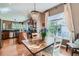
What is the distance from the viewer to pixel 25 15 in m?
2.19

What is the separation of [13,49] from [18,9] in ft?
1.86

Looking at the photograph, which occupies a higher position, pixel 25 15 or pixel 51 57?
pixel 25 15

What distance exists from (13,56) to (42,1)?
35.1 inches

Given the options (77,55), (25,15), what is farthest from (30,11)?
(77,55)

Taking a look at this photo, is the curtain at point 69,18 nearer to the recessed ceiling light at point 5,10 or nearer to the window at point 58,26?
the window at point 58,26

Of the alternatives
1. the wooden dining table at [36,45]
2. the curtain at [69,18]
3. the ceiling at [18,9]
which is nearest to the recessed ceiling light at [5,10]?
the ceiling at [18,9]

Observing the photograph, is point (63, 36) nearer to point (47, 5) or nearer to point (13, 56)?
point (47, 5)

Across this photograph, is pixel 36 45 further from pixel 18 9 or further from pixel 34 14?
pixel 18 9

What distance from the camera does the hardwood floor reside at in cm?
217

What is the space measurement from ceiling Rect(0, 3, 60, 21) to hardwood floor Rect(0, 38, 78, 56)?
33 cm

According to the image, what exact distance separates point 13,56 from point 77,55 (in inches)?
36.1

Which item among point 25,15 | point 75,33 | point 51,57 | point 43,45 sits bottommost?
point 51,57

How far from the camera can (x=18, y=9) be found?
7.16 ft

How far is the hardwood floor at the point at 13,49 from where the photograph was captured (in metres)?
2.17
